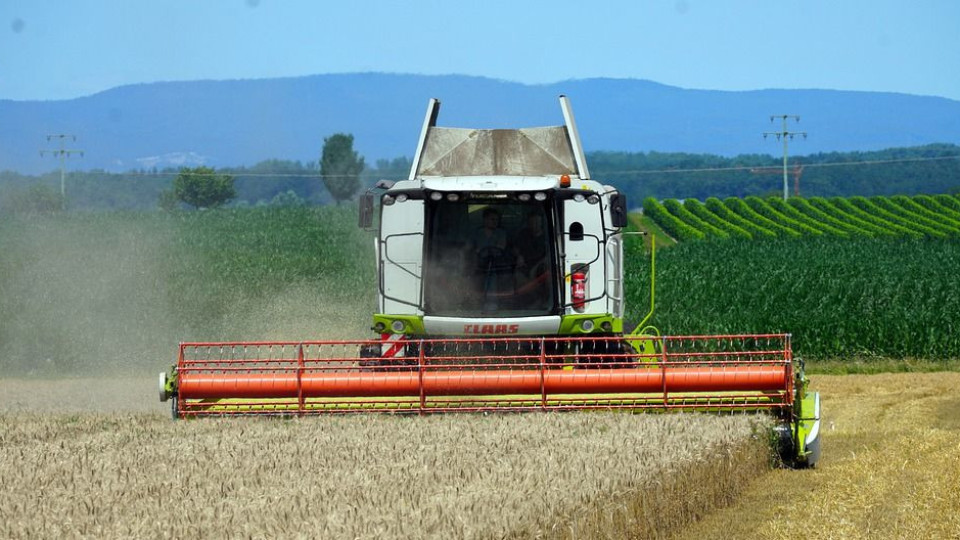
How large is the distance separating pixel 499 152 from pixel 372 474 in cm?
564

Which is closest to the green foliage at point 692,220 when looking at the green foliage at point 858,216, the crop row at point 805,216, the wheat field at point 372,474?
the crop row at point 805,216

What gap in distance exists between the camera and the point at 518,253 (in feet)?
34.3

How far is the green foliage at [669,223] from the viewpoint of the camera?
1995 inches

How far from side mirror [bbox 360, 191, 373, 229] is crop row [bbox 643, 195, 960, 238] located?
3906 centimetres

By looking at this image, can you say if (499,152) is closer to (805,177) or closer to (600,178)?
(600,178)

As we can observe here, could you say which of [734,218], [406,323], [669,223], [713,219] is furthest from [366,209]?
[734,218]

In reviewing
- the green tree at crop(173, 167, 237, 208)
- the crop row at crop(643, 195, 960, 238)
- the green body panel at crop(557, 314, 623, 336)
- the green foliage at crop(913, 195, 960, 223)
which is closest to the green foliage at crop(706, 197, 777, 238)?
the crop row at crop(643, 195, 960, 238)

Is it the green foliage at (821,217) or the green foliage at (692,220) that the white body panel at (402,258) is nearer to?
the green foliage at (692,220)

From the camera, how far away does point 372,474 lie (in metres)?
6.94

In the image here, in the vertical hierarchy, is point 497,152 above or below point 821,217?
→ above

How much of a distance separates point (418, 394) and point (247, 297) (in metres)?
14.6

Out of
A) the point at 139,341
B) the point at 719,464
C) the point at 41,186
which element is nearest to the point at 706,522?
the point at 719,464

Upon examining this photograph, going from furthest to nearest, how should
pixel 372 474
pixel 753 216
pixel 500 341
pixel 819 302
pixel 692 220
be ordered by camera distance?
pixel 753 216, pixel 692 220, pixel 819 302, pixel 500 341, pixel 372 474

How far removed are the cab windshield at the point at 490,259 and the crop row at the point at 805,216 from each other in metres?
38.4
